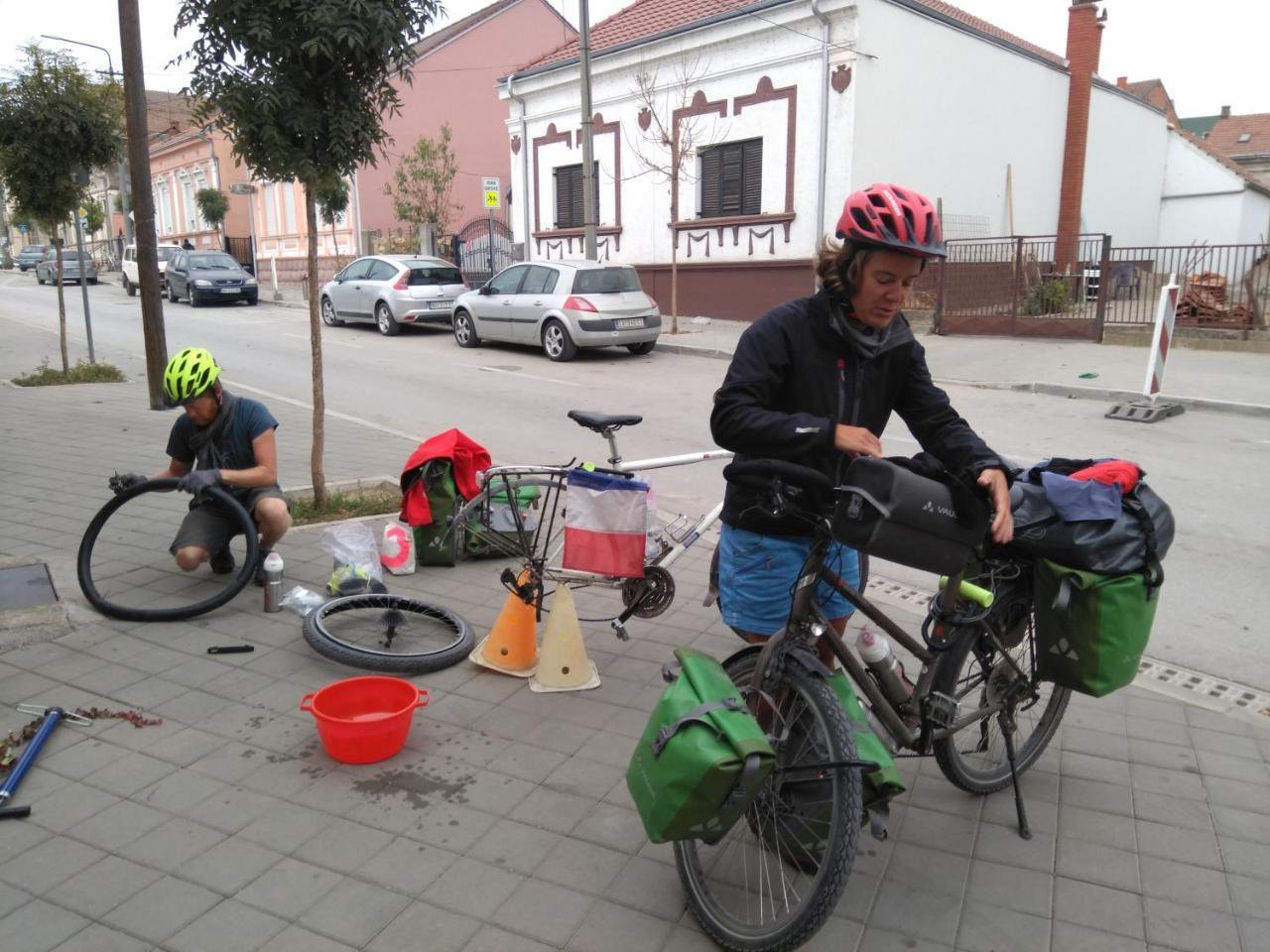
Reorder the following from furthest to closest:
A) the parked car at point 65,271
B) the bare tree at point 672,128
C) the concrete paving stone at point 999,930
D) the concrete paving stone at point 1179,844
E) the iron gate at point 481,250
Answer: the parked car at point 65,271 → the iron gate at point 481,250 → the bare tree at point 672,128 → the concrete paving stone at point 1179,844 → the concrete paving stone at point 999,930

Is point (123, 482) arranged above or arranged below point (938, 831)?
above

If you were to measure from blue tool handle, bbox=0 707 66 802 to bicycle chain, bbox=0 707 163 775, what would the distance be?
1.2 inches

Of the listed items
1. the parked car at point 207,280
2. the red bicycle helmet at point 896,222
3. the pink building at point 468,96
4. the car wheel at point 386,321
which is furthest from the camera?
the pink building at point 468,96

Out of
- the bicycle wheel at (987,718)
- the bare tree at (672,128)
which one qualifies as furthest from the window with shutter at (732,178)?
the bicycle wheel at (987,718)

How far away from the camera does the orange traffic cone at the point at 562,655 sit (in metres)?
4.05

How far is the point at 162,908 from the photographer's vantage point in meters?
2.61

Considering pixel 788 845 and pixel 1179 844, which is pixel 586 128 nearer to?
pixel 1179 844

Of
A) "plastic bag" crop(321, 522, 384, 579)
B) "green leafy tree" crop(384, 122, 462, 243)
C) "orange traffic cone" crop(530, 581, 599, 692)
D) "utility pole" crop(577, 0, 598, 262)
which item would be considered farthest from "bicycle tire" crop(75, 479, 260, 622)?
"green leafy tree" crop(384, 122, 462, 243)

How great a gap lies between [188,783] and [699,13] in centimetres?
2042

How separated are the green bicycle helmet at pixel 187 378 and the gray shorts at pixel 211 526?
0.60 metres

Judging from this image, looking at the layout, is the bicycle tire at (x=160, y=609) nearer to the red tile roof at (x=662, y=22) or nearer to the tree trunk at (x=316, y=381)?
the tree trunk at (x=316, y=381)

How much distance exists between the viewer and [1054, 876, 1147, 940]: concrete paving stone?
261cm

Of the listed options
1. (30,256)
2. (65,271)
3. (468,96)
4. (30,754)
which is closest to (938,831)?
(30,754)

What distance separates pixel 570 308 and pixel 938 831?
12773 mm
